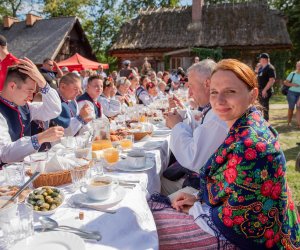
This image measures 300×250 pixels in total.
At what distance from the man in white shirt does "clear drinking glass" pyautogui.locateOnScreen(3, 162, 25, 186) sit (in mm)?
1063

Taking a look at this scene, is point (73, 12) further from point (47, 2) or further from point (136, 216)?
point (136, 216)

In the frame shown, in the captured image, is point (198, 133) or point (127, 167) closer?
point (198, 133)

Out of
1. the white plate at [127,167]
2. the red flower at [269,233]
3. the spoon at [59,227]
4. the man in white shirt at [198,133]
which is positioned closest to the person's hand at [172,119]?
the man in white shirt at [198,133]

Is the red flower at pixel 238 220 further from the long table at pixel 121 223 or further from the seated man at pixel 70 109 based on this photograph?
the seated man at pixel 70 109

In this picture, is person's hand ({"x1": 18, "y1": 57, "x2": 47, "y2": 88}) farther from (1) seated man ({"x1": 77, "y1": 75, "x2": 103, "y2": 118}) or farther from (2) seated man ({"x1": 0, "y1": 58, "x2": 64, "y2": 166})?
(1) seated man ({"x1": 77, "y1": 75, "x2": 103, "y2": 118})

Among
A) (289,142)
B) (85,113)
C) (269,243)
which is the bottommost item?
(289,142)

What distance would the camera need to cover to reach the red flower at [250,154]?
1.50 m

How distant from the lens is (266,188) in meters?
1.51

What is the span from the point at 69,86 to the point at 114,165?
1942mm

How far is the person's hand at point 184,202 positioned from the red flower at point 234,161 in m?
0.48

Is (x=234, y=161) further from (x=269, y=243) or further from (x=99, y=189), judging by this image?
(x=99, y=189)

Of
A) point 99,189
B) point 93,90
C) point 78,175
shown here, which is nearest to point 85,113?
point 93,90

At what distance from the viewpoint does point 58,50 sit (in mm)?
20125

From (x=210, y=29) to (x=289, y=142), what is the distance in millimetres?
13567
